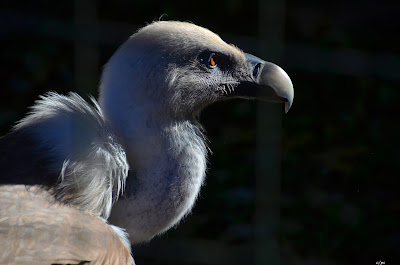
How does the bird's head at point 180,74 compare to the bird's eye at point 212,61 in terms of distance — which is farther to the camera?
the bird's eye at point 212,61

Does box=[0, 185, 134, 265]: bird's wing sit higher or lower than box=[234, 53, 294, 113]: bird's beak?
lower

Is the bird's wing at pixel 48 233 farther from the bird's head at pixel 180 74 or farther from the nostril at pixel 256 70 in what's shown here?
the nostril at pixel 256 70

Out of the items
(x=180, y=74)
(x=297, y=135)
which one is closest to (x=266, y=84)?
(x=180, y=74)

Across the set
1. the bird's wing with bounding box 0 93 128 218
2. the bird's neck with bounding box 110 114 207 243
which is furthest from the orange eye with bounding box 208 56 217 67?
the bird's wing with bounding box 0 93 128 218

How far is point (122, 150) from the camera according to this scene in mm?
2141

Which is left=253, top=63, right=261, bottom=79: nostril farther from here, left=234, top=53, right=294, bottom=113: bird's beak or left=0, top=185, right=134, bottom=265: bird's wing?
left=0, top=185, right=134, bottom=265: bird's wing

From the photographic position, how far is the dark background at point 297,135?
3668 mm

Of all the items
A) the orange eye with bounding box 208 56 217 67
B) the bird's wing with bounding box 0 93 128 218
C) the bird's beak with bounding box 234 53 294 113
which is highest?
the orange eye with bounding box 208 56 217 67

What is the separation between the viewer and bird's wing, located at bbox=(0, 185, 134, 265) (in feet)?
5.95

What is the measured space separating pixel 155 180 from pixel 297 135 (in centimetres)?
215

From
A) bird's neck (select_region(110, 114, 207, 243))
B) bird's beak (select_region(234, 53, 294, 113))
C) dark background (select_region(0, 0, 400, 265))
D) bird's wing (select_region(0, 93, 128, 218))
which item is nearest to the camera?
bird's wing (select_region(0, 93, 128, 218))

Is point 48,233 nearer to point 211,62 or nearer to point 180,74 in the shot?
point 180,74

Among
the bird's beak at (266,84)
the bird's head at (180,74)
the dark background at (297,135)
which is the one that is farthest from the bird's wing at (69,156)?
the dark background at (297,135)

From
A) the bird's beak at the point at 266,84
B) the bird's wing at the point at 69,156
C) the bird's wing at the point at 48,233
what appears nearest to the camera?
the bird's wing at the point at 48,233
